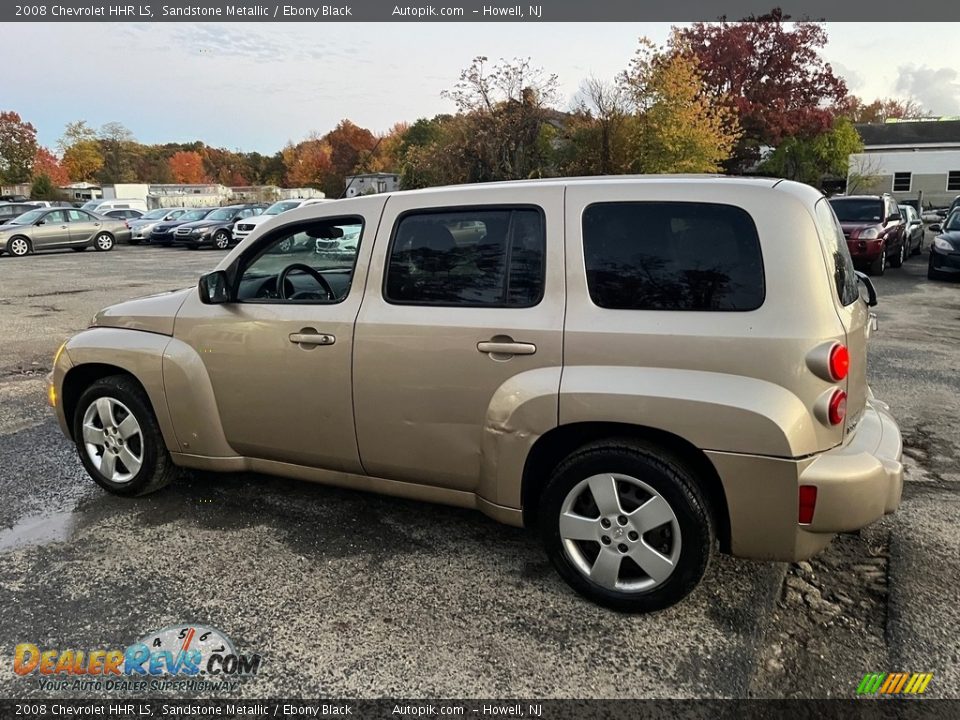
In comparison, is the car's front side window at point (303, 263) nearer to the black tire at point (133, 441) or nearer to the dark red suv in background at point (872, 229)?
the black tire at point (133, 441)

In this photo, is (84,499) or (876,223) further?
(876,223)

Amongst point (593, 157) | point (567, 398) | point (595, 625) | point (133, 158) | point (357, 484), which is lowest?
point (595, 625)

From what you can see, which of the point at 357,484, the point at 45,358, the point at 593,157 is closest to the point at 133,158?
the point at 593,157

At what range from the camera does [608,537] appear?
2943 mm

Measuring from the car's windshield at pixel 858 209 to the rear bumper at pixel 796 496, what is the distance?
14.3m

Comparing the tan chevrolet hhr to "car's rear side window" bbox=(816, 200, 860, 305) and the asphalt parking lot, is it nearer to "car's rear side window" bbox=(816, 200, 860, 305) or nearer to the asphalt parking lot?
"car's rear side window" bbox=(816, 200, 860, 305)

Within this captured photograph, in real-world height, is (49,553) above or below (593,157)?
below

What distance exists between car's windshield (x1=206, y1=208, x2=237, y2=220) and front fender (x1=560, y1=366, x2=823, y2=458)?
25537 mm

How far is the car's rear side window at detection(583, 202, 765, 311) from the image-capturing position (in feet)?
8.96

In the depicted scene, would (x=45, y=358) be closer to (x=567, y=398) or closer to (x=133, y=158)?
(x=567, y=398)

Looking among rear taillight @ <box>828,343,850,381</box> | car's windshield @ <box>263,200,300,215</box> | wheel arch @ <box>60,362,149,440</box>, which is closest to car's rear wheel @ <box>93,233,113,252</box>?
car's windshield @ <box>263,200,300,215</box>

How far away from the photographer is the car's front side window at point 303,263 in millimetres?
3652

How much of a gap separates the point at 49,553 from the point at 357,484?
1.61m

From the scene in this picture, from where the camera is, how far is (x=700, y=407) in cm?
267
